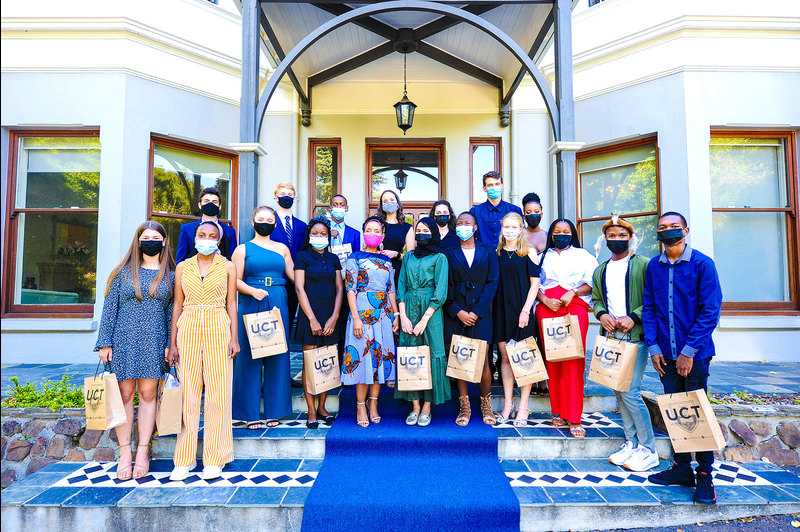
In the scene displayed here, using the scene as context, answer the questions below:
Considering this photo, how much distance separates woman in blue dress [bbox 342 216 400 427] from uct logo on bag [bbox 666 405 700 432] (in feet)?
6.95

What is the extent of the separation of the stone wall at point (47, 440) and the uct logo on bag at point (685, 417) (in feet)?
14.4

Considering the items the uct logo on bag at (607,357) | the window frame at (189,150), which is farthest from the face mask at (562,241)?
the window frame at (189,150)

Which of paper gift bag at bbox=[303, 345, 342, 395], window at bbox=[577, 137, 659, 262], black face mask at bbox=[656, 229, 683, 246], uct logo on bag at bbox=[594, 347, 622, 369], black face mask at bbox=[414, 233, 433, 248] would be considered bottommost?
paper gift bag at bbox=[303, 345, 342, 395]

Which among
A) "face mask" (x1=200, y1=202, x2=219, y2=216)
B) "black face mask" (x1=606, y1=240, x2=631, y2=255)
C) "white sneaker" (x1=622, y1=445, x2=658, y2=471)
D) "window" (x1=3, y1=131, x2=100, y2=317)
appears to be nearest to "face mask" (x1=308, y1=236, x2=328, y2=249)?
"face mask" (x1=200, y1=202, x2=219, y2=216)

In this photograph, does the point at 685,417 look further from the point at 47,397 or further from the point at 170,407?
the point at 47,397

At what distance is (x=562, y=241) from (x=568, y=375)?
1147 mm

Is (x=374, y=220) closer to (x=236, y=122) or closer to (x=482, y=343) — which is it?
(x=482, y=343)

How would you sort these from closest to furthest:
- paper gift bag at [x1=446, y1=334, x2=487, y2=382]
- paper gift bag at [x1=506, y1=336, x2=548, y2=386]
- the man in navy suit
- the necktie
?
paper gift bag at [x1=446, y1=334, x2=487, y2=382], paper gift bag at [x1=506, y1=336, x2=548, y2=386], the man in navy suit, the necktie

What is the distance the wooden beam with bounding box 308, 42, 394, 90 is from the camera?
689cm

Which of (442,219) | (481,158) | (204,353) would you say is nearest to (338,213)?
(442,219)

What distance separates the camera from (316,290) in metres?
3.86

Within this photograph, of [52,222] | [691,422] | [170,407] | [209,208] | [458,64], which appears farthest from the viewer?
[458,64]

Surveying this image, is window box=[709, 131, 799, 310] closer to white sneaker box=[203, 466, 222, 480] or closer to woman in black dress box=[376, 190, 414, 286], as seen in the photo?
woman in black dress box=[376, 190, 414, 286]

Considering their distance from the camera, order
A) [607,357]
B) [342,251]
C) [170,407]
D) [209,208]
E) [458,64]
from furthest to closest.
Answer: [458,64] < [342,251] < [209,208] < [607,357] < [170,407]
